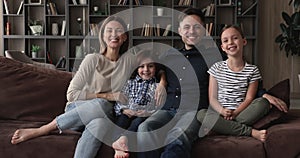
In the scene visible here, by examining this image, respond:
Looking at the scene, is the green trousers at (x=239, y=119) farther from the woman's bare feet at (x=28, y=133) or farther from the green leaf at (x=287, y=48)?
the green leaf at (x=287, y=48)

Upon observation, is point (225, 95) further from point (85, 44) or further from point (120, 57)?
point (85, 44)

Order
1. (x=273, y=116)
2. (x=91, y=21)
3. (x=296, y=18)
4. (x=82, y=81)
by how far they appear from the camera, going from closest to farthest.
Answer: (x=273, y=116) → (x=82, y=81) → (x=296, y=18) → (x=91, y=21)

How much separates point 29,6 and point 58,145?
16.3 feet

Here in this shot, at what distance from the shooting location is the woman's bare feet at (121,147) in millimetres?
2182

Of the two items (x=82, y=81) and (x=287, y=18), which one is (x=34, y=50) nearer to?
(x=287, y=18)

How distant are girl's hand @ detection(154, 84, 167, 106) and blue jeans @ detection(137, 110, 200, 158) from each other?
0.15m

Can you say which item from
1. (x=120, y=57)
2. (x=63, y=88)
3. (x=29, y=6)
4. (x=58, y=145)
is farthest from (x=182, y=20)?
(x=29, y=6)

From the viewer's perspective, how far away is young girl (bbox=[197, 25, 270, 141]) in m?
2.46

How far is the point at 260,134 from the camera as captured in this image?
2330mm

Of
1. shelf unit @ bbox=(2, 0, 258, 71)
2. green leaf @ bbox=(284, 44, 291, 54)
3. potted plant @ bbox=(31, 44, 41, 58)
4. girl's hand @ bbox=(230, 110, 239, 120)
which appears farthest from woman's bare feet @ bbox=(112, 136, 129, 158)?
potted plant @ bbox=(31, 44, 41, 58)

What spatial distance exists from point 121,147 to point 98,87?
0.54 m

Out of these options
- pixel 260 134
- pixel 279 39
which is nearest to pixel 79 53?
pixel 279 39

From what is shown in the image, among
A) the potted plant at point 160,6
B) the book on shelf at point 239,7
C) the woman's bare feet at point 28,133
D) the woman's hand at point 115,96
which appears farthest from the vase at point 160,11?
the woman's bare feet at point 28,133

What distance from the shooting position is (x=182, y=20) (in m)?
2.80
